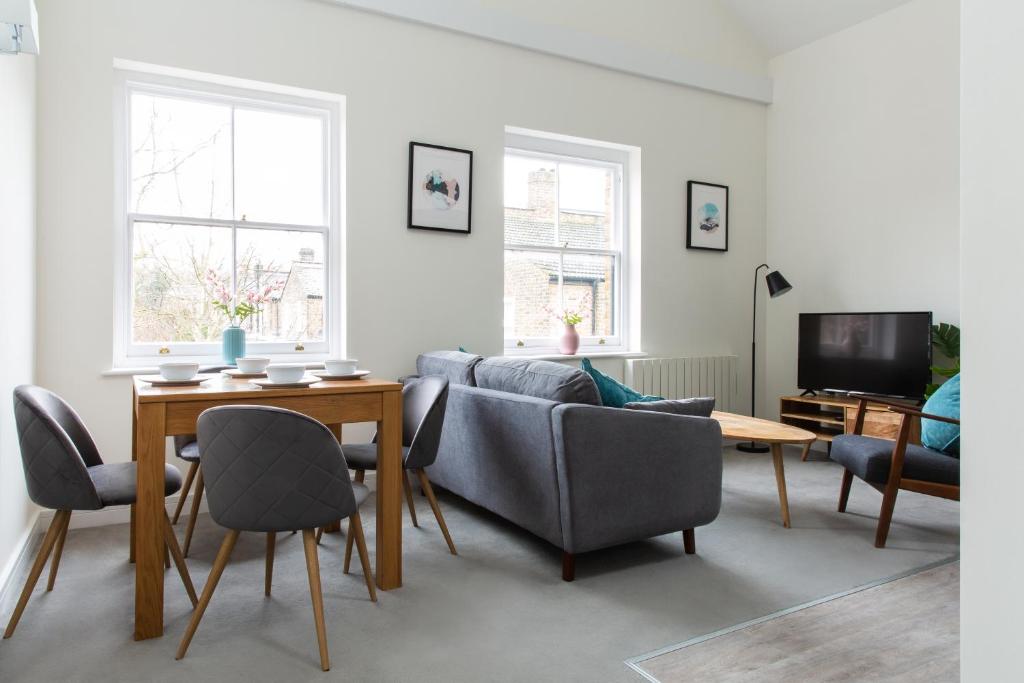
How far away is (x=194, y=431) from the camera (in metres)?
2.23

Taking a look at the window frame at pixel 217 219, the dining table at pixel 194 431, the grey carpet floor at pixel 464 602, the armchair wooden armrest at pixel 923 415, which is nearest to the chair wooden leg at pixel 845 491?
the grey carpet floor at pixel 464 602

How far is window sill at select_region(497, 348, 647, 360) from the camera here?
195 inches

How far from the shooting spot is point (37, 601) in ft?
8.09

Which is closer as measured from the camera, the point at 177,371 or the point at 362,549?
the point at 362,549

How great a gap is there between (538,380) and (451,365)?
36.5 inches

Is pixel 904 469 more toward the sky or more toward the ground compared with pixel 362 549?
more toward the sky

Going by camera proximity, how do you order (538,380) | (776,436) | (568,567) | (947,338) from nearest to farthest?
(568,567)
(538,380)
(776,436)
(947,338)

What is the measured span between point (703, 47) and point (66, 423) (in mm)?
5262

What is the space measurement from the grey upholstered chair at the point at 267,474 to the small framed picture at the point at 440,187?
99.4 inches

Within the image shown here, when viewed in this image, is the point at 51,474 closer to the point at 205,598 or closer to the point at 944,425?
the point at 205,598

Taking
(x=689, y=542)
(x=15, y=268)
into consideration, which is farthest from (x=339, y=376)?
(x=689, y=542)

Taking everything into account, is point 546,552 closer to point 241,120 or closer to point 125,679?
point 125,679

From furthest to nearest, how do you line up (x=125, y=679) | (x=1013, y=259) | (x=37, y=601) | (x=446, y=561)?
1. (x=446, y=561)
2. (x=37, y=601)
3. (x=125, y=679)
4. (x=1013, y=259)

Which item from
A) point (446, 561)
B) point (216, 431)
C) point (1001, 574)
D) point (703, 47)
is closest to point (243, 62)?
point (216, 431)
